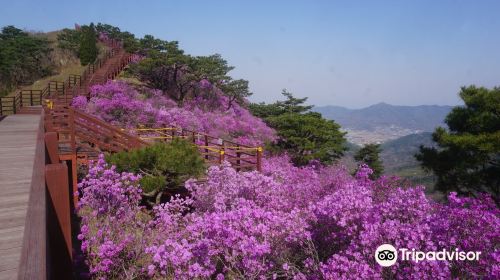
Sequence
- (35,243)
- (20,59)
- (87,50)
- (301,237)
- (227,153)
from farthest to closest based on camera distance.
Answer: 1. (87,50)
2. (20,59)
3. (227,153)
4. (301,237)
5. (35,243)

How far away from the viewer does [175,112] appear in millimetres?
25703

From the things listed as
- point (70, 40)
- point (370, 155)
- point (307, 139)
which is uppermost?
point (70, 40)

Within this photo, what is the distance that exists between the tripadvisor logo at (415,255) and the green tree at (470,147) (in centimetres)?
1439

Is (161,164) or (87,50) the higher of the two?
(87,50)

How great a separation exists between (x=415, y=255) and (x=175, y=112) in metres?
22.7

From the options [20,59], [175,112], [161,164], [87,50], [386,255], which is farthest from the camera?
[87,50]

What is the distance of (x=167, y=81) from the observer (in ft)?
110

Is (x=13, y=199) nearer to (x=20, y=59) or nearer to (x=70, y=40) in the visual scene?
(x=20, y=59)

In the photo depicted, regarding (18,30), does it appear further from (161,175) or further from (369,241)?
(369,241)

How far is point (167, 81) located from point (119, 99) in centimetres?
957

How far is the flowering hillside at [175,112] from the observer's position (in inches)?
931

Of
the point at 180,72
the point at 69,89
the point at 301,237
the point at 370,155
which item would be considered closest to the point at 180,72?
the point at 180,72

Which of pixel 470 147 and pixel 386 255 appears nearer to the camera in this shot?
pixel 386 255

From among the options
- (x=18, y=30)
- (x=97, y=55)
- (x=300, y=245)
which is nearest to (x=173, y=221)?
(x=300, y=245)
